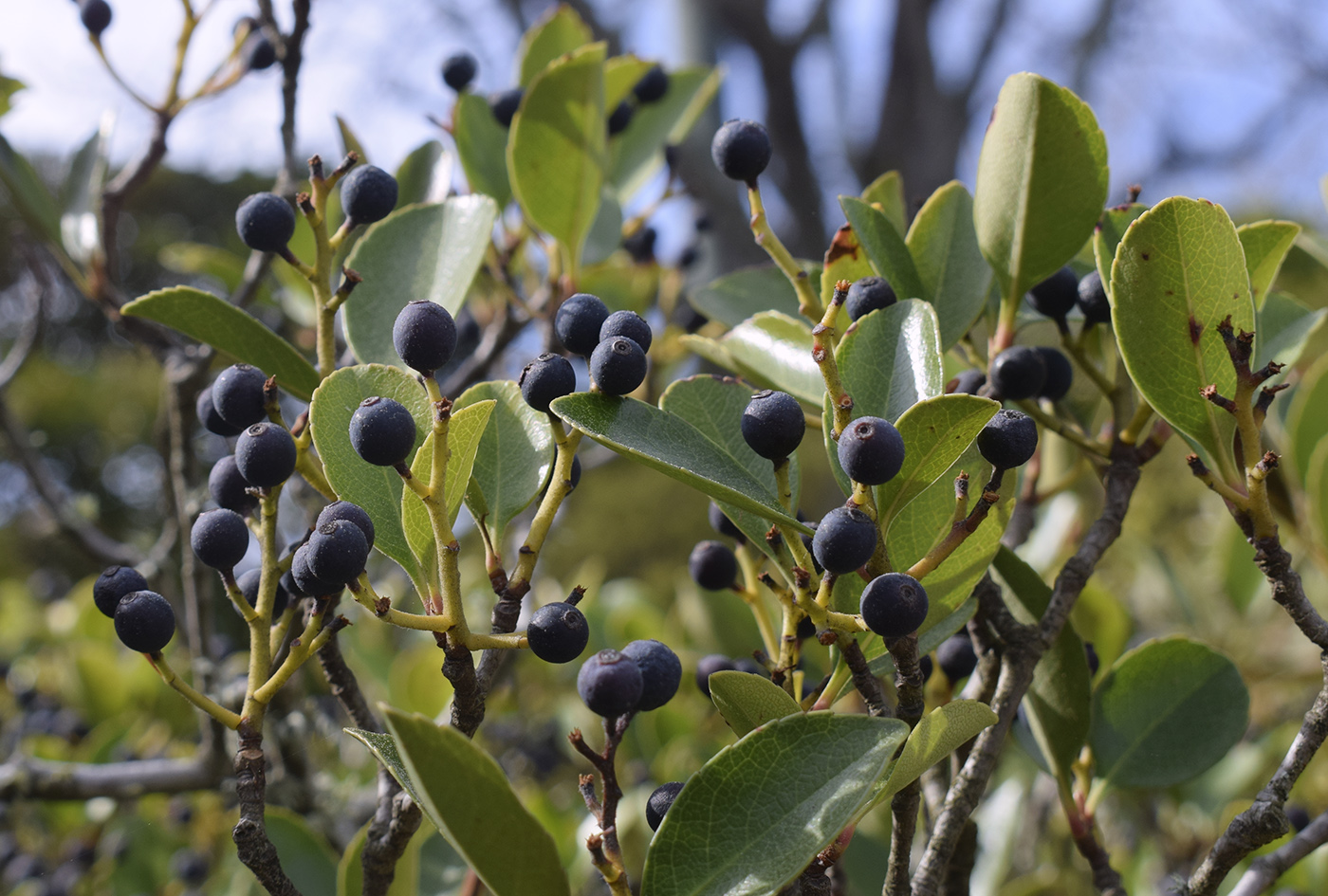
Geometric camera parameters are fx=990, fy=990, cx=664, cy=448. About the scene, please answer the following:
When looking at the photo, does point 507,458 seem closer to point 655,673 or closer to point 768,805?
point 655,673

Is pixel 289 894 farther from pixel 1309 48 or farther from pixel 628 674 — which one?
pixel 1309 48

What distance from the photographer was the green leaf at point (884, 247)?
3.11ft

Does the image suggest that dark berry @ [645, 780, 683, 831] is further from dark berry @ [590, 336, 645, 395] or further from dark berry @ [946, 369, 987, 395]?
dark berry @ [946, 369, 987, 395]

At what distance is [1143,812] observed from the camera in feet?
6.07

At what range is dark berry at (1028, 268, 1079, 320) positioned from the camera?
1.03 metres

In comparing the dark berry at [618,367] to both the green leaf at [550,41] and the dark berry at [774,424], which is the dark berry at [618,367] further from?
the green leaf at [550,41]

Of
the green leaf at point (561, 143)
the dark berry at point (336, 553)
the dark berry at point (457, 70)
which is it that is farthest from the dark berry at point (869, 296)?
the dark berry at point (457, 70)

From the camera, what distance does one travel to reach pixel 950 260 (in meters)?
1.07

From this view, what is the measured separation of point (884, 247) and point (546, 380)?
0.39m

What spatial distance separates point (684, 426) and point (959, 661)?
0.50m

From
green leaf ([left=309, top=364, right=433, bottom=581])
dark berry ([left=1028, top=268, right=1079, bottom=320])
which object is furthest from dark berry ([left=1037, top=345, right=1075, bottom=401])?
green leaf ([left=309, top=364, right=433, bottom=581])

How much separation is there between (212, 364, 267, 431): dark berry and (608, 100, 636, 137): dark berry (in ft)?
3.51

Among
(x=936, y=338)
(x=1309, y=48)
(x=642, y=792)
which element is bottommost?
(x=642, y=792)

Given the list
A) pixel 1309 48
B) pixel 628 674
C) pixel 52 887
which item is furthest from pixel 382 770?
pixel 1309 48
